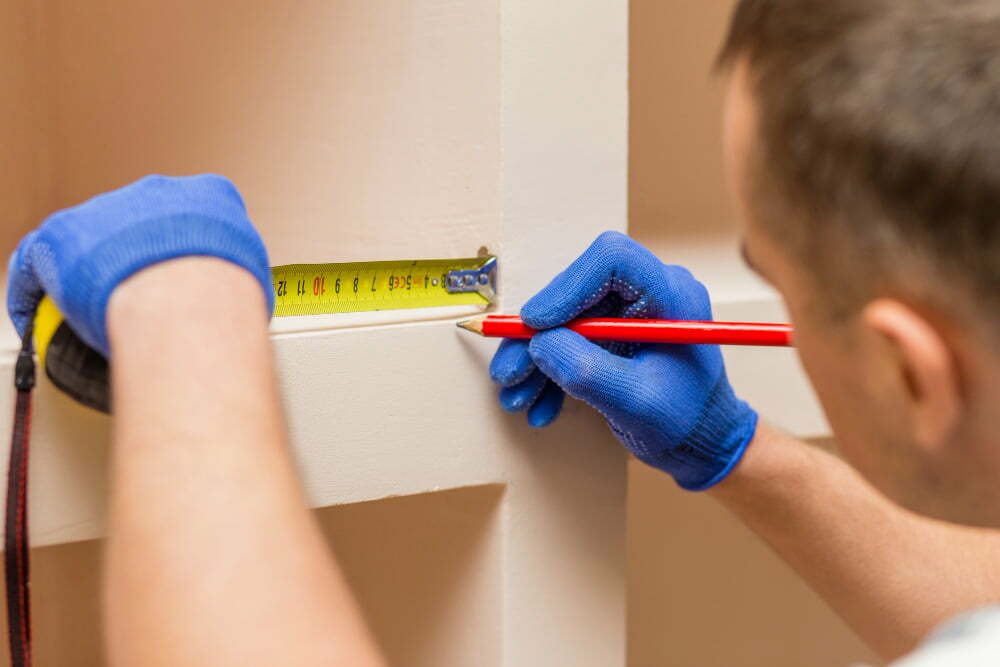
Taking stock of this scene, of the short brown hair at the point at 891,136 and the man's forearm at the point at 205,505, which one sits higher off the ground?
the short brown hair at the point at 891,136

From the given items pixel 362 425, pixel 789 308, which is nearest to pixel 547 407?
pixel 362 425

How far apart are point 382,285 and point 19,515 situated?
348mm

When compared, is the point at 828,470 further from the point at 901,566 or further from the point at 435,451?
the point at 435,451

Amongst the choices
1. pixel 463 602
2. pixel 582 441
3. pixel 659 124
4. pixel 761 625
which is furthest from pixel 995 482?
pixel 761 625

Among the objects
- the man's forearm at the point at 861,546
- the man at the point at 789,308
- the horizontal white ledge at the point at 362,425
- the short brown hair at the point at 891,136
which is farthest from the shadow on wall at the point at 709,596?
the short brown hair at the point at 891,136

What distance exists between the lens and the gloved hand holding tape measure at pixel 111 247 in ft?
2.12

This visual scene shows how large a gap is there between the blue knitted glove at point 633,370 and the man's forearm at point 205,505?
0.91ft

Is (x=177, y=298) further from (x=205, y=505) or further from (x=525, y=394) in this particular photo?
(x=525, y=394)

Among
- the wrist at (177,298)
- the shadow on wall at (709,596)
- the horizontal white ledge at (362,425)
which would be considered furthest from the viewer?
the shadow on wall at (709,596)

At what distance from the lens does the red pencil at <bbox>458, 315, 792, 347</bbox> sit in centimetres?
86

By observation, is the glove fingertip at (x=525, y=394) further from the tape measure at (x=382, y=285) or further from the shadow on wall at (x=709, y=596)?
the shadow on wall at (x=709, y=596)

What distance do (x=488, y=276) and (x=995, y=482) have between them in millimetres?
462

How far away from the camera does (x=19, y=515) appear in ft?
2.35

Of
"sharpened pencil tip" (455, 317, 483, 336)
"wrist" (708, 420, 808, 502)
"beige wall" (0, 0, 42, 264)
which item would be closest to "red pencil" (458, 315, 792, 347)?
"sharpened pencil tip" (455, 317, 483, 336)
